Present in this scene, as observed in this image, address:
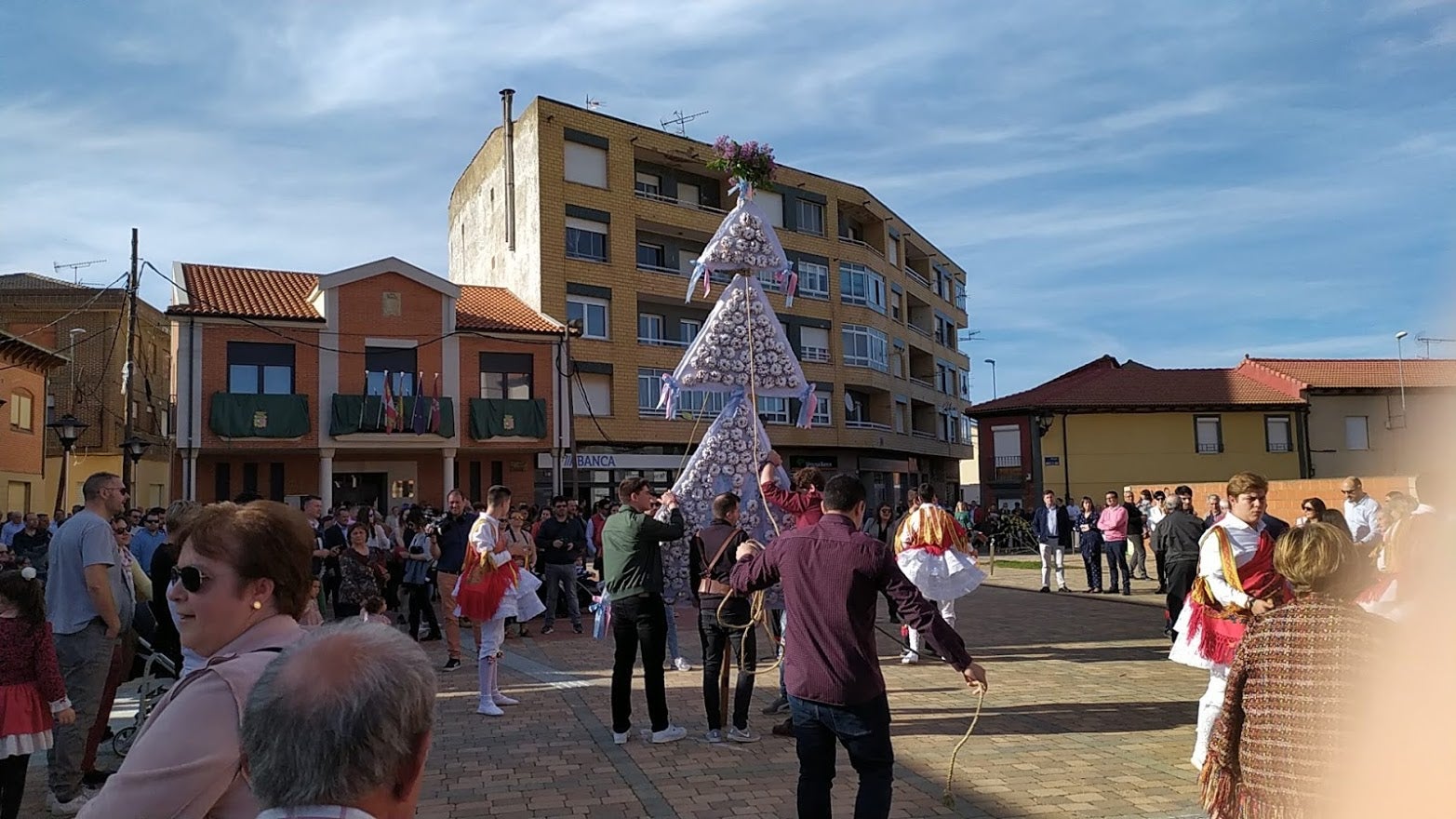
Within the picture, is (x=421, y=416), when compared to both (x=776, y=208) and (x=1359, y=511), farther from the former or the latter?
(x=1359, y=511)

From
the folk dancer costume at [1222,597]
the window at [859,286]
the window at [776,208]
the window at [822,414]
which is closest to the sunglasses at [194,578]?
the folk dancer costume at [1222,597]

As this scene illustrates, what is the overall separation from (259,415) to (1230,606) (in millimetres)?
28483

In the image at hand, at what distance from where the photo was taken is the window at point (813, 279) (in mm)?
42719

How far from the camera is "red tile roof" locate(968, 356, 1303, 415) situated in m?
44.7

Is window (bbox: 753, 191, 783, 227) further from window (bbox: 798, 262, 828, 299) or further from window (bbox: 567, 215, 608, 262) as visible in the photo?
window (bbox: 567, 215, 608, 262)

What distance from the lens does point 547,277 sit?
35.1 metres

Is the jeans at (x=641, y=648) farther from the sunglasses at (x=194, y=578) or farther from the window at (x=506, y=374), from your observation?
the window at (x=506, y=374)

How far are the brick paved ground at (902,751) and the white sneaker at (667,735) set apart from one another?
0.10 meters

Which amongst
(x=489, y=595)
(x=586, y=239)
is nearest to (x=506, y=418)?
(x=586, y=239)

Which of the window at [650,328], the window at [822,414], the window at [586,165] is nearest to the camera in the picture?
the window at [586,165]

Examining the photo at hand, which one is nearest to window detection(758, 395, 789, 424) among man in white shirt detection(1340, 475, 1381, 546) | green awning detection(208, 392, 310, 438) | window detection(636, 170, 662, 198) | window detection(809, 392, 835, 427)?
window detection(809, 392, 835, 427)

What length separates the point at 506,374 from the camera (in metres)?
33.4

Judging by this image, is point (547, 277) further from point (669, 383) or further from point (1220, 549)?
point (1220, 549)

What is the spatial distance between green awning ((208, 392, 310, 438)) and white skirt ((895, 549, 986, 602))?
23650 millimetres
